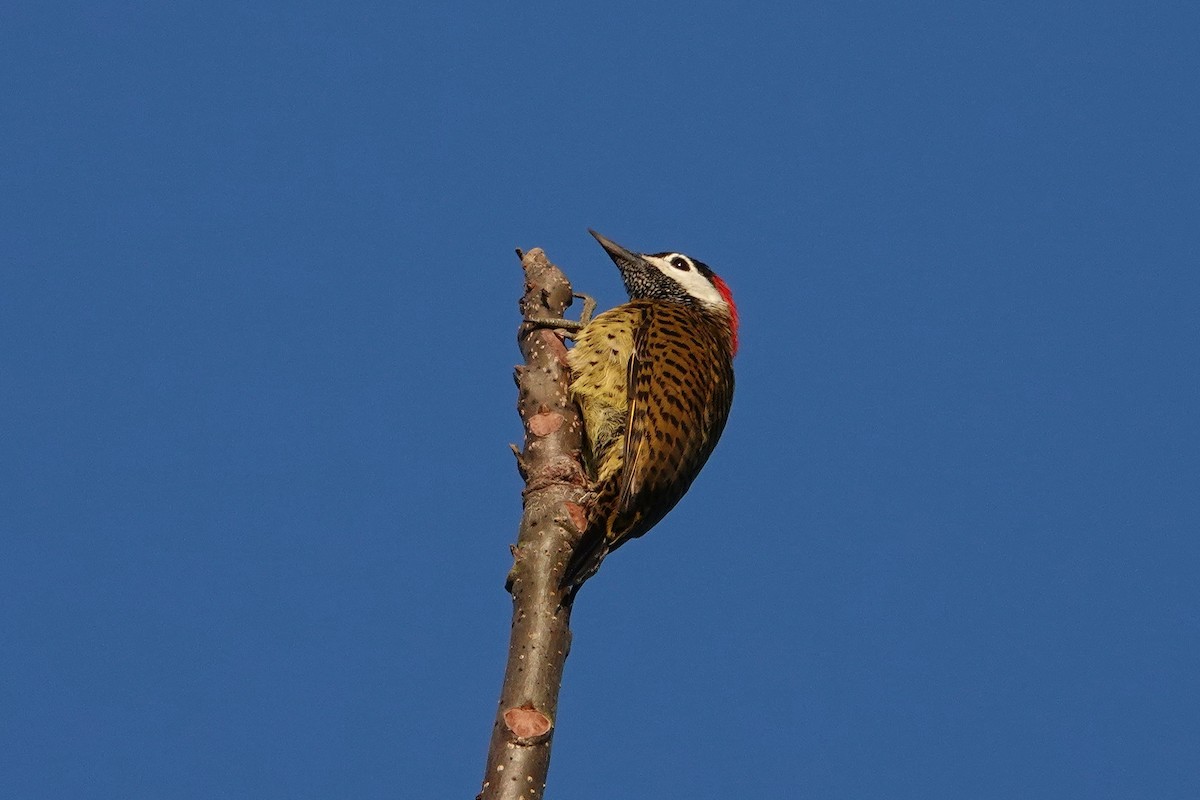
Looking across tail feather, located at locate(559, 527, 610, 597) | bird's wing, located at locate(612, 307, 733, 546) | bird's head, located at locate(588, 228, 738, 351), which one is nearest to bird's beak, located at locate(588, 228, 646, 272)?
bird's head, located at locate(588, 228, 738, 351)

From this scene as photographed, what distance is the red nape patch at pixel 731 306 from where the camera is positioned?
691cm

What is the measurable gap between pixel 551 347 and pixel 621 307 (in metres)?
1.27

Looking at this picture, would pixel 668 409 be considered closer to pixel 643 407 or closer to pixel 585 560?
pixel 643 407

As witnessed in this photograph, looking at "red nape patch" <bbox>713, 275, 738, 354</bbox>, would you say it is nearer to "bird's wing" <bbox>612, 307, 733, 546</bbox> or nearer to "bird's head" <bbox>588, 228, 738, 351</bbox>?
"bird's head" <bbox>588, 228, 738, 351</bbox>

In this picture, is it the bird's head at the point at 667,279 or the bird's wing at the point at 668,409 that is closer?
the bird's wing at the point at 668,409

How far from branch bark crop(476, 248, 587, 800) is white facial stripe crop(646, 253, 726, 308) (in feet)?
6.41

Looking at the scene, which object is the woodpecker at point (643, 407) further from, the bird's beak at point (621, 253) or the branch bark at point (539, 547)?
the bird's beak at point (621, 253)

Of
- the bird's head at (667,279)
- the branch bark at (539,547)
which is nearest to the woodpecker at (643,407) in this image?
the branch bark at (539,547)

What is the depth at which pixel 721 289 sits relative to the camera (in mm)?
7129

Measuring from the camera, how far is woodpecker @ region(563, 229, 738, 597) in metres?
4.55

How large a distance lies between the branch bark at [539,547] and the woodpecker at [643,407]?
0.41 ft

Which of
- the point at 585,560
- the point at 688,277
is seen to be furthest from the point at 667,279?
the point at 585,560

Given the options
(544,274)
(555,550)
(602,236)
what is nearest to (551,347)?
(544,274)

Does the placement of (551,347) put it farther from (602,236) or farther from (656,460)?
(602,236)
